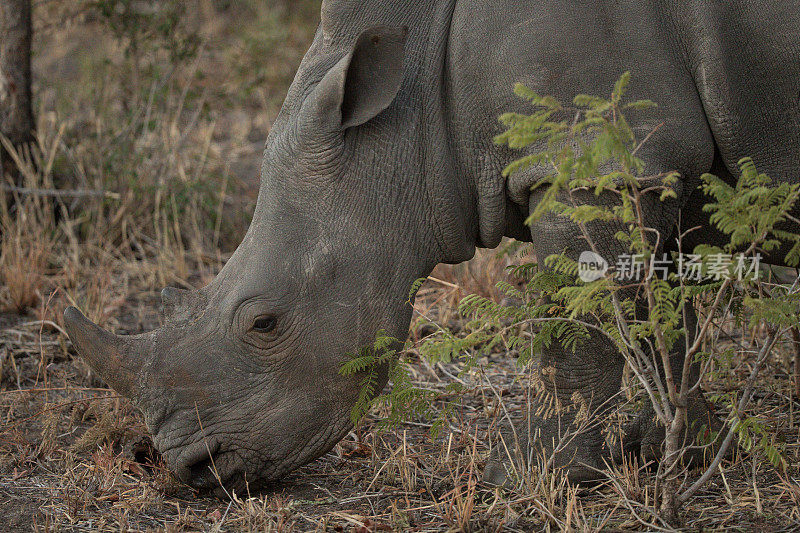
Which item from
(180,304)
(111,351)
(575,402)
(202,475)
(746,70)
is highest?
(746,70)

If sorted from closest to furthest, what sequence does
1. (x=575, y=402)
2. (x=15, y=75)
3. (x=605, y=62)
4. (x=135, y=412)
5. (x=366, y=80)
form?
(x=605, y=62) < (x=366, y=80) < (x=575, y=402) < (x=135, y=412) < (x=15, y=75)

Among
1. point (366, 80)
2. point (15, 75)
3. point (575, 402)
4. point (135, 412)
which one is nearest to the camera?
point (366, 80)

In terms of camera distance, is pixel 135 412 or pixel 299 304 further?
pixel 135 412

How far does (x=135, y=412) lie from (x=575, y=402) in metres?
2.02

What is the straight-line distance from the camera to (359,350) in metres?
3.64

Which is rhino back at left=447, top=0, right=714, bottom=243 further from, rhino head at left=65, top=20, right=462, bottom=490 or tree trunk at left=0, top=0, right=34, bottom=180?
tree trunk at left=0, top=0, right=34, bottom=180

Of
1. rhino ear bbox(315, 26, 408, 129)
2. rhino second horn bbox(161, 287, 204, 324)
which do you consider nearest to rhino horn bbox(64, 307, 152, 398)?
rhino second horn bbox(161, 287, 204, 324)

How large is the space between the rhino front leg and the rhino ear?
0.66 metres

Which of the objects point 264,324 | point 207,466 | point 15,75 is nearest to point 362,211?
point 264,324

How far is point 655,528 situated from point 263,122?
25.1ft

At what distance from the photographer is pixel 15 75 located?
6887 millimetres

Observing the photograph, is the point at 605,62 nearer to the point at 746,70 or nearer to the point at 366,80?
the point at 746,70

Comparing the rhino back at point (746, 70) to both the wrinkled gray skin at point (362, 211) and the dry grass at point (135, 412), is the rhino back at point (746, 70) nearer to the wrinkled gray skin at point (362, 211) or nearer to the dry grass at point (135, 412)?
the wrinkled gray skin at point (362, 211)

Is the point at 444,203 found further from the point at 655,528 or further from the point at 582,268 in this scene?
the point at 655,528
